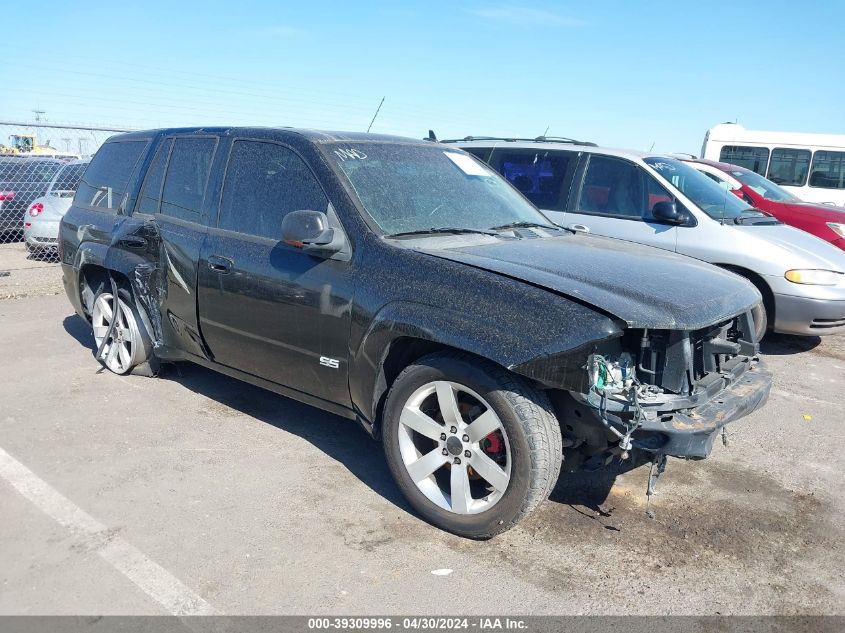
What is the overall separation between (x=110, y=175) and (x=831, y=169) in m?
17.4

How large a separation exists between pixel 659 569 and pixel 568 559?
40cm

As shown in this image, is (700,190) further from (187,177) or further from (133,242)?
(133,242)

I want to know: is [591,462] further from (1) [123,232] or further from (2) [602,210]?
(2) [602,210]

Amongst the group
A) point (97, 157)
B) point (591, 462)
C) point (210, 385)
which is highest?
point (97, 157)

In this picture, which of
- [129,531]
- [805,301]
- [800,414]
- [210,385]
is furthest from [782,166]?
[129,531]

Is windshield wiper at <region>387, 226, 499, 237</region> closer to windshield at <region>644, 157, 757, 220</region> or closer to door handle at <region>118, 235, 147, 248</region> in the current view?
door handle at <region>118, 235, 147, 248</region>

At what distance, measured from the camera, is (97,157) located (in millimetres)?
5738

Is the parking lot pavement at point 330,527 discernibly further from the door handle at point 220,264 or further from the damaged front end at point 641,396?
the door handle at point 220,264

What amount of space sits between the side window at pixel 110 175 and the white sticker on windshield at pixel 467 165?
7.58 ft

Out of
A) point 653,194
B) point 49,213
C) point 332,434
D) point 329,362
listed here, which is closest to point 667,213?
point 653,194

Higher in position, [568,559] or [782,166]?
[782,166]

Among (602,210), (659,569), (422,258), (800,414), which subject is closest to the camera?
(659,569)

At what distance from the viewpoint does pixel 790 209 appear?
9.59 m

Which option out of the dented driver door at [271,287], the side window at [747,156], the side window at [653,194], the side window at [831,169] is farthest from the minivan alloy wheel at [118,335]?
the side window at [831,169]
